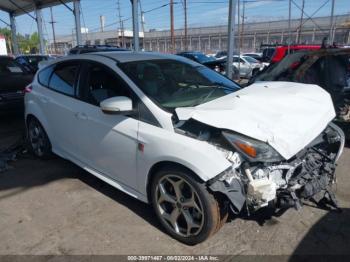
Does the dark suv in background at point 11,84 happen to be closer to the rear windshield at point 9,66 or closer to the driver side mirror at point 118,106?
the rear windshield at point 9,66

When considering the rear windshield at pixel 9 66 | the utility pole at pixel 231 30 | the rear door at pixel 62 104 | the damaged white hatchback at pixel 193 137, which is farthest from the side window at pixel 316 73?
the rear windshield at pixel 9 66

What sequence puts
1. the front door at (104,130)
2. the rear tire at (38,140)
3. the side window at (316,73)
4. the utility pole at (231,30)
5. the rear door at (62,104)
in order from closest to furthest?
the front door at (104,130), the rear door at (62,104), the rear tire at (38,140), the side window at (316,73), the utility pole at (231,30)

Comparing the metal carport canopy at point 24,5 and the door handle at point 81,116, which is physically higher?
the metal carport canopy at point 24,5

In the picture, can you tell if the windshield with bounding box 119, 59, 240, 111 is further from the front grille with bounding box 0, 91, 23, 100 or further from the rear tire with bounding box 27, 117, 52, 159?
the front grille with bounding box 0, 91, 23, 100

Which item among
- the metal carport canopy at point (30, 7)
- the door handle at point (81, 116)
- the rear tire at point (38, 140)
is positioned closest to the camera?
the door handle at point (81, 116)

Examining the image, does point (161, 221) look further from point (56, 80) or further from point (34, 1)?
point (34, 1)

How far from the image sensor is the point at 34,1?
56.1 feet

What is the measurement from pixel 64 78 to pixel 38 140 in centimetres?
125

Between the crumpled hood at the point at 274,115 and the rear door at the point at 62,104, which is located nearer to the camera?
the crumpled hood at the point at 274,115

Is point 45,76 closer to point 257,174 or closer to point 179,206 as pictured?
point 179,206

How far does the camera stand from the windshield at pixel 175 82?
10.5 feet

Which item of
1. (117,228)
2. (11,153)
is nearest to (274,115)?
(117,228)

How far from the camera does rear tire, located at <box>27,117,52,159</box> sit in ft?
15.5

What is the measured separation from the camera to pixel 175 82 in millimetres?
3533
